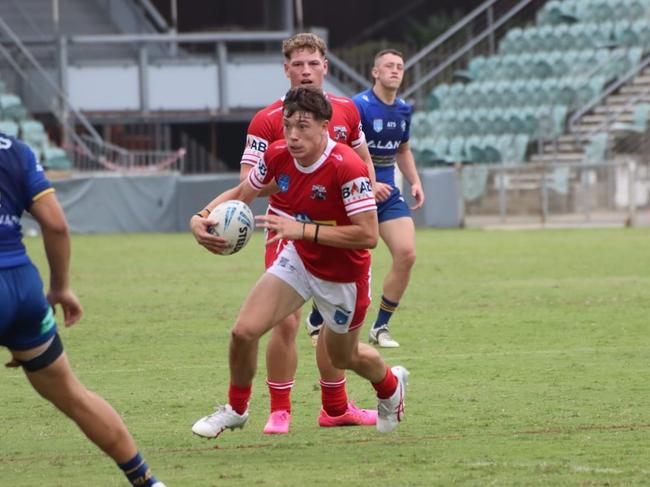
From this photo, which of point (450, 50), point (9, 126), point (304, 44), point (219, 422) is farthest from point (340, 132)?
point (450, 50)

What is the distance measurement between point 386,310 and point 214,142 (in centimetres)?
2700

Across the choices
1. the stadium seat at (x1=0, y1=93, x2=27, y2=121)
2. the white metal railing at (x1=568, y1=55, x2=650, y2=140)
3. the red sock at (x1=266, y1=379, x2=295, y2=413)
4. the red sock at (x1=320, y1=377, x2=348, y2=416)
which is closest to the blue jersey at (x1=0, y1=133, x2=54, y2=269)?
the red sock at (x1=266, y1=379, x2=295, y2=413)

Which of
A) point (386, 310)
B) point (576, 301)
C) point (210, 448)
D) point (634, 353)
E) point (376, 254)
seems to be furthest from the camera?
point (376, 254)

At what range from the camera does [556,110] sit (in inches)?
1403

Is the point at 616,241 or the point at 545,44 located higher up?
the point at 545,44

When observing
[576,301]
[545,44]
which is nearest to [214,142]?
[545,44]

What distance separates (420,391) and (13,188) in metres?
4.36

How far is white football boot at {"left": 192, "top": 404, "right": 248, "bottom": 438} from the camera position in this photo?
25.8 feet

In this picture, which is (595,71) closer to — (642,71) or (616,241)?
Answer: (642,71)

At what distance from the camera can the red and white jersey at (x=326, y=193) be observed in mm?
7539

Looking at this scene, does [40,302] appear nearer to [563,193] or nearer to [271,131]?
[271,131]

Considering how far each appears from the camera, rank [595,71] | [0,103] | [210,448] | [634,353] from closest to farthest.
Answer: [210,448] < [634,353] < [0,103] < [595,71]

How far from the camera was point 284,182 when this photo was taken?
777 centimetres

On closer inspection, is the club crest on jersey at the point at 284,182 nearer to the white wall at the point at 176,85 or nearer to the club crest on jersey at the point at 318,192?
the club crest on jersey at the point at 318,192
